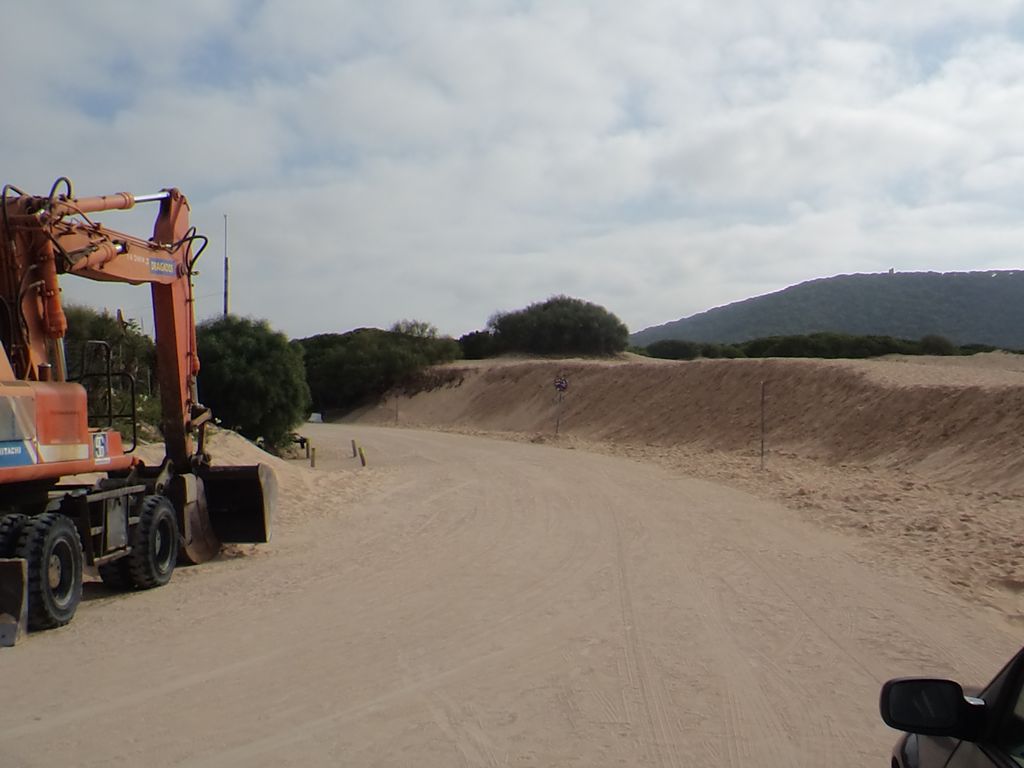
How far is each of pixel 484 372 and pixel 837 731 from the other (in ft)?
186

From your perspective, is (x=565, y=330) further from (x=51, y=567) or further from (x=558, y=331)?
(x=51, y=567)

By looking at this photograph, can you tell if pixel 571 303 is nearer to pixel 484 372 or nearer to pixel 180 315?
pixel 484 372

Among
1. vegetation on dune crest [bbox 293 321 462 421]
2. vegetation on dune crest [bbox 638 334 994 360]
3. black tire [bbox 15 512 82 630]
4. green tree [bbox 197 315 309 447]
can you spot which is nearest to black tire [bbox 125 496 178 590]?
black tire [bbox 15 512 82 630]

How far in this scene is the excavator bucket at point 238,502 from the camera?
13.9m

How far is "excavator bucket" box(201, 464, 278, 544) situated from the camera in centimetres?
1392

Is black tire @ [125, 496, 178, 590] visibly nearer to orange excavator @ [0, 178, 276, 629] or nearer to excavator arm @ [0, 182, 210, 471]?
orange excavator @ [0, 178, 276, 629]

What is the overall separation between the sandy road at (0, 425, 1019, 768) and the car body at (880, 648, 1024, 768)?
2.82 metres

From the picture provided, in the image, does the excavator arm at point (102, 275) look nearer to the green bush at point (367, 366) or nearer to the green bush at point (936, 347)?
the green bush at point (367, 366)

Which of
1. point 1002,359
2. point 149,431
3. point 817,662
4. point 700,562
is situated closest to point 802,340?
point 1002,359

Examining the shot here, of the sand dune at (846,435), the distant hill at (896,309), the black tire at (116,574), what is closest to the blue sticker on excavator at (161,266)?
the black tire at (116,574)

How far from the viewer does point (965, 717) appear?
2.99 meters

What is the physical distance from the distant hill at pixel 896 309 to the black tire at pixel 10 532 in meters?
127

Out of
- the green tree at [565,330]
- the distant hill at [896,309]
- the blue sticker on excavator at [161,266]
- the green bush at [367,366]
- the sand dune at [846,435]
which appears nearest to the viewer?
the blue sticker on excavator at [161,266]

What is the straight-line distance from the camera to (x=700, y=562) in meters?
12.5
